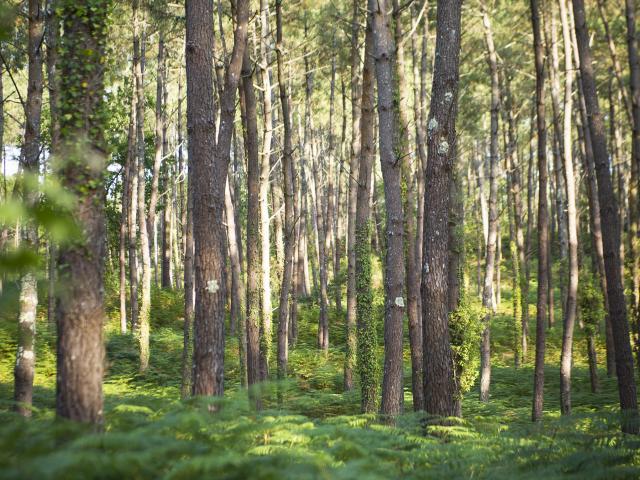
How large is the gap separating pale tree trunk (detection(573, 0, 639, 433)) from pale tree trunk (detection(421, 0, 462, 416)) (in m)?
2.89

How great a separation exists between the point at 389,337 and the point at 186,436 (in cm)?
512

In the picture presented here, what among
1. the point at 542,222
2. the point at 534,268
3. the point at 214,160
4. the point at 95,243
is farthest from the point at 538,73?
the point at 534,268

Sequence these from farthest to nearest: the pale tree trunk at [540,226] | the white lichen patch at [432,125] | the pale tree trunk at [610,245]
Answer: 1. the pale tree trunk at [540,226]
2. the pale tree trunk at [610,245]
3. the white lichen patch at [432,125]

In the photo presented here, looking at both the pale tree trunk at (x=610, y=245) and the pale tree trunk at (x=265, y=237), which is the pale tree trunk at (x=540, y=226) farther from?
the pale tree trunk at (x=265, y=237)

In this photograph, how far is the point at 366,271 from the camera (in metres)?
11.2

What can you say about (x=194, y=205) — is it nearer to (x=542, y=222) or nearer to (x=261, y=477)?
(x=261, y=477)

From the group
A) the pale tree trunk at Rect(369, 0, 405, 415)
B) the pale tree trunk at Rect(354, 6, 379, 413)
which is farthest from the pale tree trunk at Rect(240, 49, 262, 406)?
the pale tree trunk at Rect(369, 0, 405, 415)

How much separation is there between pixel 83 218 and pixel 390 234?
17.3ft

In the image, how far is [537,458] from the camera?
15.2 ft

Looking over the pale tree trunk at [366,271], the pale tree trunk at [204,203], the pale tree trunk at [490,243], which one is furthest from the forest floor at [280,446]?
the pale tree trunk at [490,243]

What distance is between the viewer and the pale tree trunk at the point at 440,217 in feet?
22.5

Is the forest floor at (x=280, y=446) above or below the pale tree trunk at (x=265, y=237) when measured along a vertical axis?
below

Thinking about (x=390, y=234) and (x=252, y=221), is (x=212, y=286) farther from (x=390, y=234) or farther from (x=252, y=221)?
(x=252, y=221)

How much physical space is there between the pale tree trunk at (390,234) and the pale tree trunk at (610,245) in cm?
310
